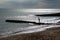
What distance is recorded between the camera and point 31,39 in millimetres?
10820

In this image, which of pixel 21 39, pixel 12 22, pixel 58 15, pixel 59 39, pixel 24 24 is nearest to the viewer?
pixel 59 39

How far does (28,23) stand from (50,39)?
1675 centimetres

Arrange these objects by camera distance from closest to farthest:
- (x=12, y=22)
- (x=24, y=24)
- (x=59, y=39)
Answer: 1. (x=59, y=39)
2. (x=24, y=24)
3. (x=12, y=22)

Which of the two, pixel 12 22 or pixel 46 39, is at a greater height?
pixel 46 39

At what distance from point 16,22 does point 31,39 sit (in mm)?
17456

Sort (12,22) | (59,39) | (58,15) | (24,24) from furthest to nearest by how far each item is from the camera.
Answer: (58,15), (12,22), (24,24), (59,39)

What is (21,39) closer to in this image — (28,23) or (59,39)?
Result: (59,39)

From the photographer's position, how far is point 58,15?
139ft

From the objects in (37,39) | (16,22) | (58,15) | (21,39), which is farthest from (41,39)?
(58,15)

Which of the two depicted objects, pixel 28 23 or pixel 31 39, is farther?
pixel 28 23

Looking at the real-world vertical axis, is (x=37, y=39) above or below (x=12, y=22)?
above

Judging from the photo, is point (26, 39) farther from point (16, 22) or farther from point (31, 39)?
point (16, 22)

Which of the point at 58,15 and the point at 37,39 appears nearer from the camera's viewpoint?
the point at 37,39

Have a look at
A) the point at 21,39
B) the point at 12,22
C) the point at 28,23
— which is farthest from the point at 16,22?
the point at 21,39
